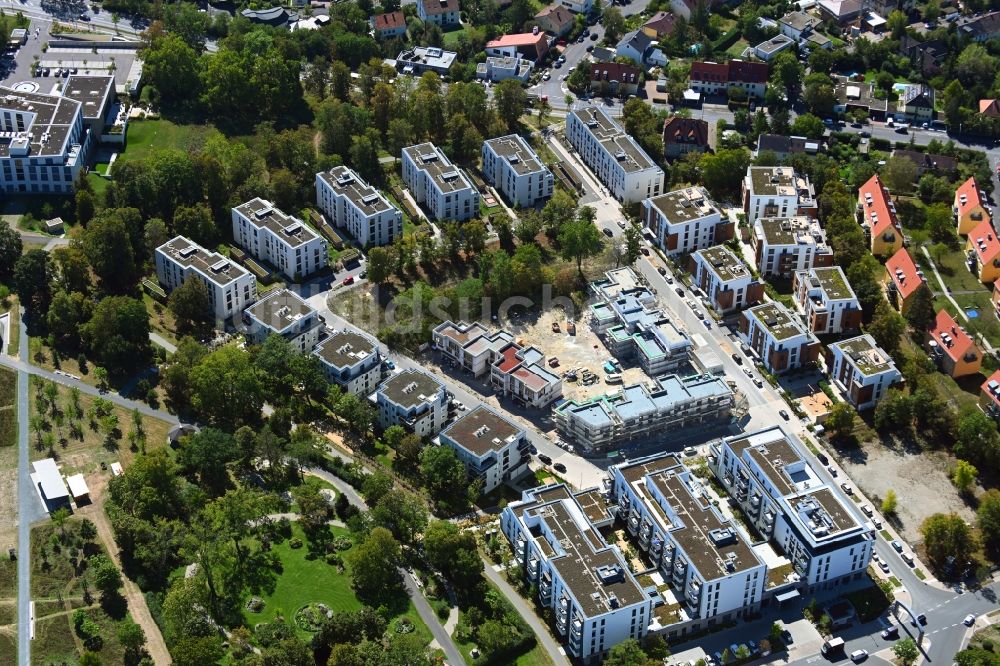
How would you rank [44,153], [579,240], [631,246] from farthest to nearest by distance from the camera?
[44,153] < [631,246] < [579,240]

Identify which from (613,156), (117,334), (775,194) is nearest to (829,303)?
(775,194)

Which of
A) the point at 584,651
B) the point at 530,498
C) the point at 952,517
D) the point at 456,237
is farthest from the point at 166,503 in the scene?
the point at 952,517

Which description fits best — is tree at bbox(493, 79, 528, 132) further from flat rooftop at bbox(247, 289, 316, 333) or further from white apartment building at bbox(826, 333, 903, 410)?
white apartment building at bbox(826, 333, 903, 410)

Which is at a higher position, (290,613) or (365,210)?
(365,210)

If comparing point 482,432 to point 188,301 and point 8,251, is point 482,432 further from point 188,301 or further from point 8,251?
point 8,251

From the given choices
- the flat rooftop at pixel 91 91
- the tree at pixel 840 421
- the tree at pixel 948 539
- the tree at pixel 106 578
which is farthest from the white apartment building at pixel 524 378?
the flat rooftop at pixel 91 91

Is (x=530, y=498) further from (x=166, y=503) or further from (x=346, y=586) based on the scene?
(x=166, y=503)
